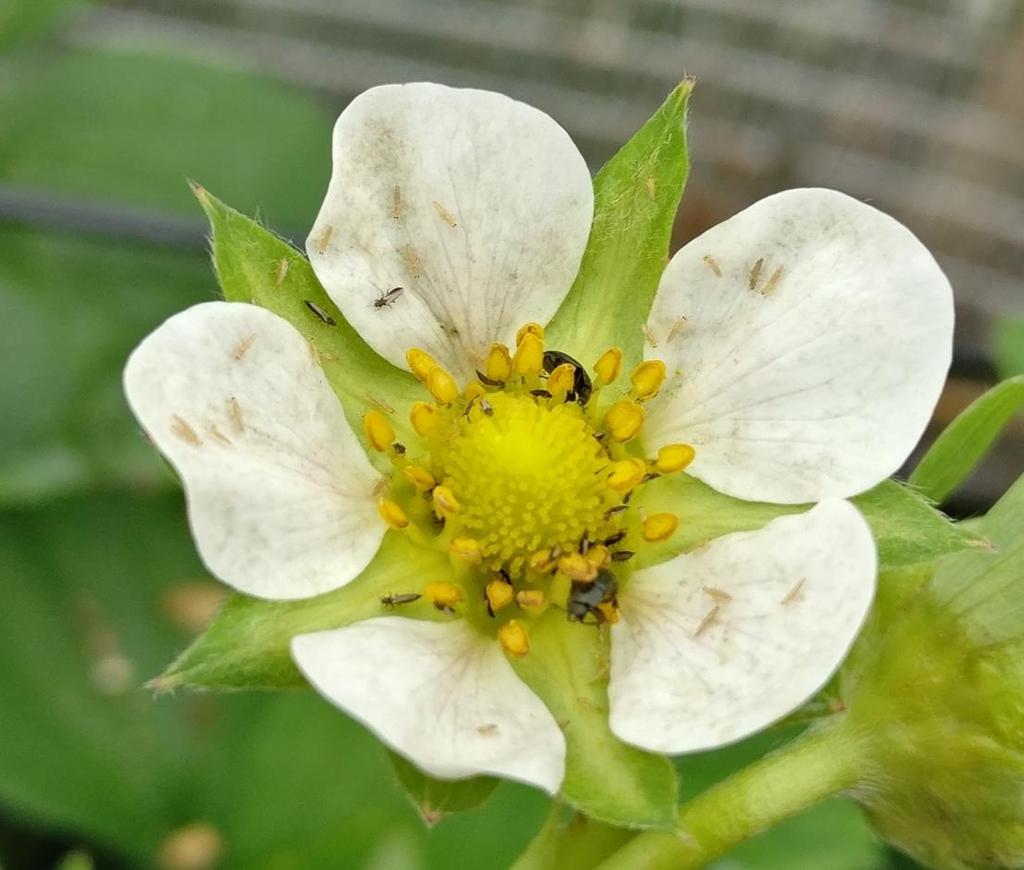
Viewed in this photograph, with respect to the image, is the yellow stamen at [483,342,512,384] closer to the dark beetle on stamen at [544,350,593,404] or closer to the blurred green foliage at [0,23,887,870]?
the dark beetle on stamen at [544,350,593,404]

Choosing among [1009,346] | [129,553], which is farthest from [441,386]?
[129,553]

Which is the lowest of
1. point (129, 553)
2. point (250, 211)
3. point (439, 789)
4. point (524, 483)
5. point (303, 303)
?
point (129, 553)

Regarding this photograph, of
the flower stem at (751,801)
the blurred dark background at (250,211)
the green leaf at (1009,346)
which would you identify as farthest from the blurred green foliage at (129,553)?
the flower stem at (751,801)

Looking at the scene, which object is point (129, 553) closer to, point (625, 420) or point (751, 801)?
point (625, 420)

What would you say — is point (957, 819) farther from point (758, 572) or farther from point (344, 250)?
point (344, 250)

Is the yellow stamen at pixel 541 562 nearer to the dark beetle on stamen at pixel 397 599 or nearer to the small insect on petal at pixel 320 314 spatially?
the dark beetle on stamen at pixel 397 599

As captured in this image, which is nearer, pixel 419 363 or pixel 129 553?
pixel 419 363
